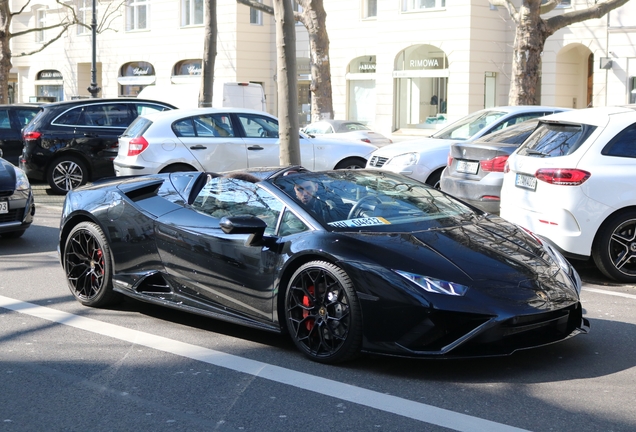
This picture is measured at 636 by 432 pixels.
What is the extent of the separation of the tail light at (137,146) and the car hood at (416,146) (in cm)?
365

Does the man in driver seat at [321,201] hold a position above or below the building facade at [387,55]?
below

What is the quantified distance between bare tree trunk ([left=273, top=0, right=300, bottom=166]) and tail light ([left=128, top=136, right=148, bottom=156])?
2.54m

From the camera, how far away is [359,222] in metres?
5.87

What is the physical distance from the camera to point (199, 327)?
6.62 meters

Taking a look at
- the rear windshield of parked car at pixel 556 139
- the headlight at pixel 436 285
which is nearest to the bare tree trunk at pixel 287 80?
the rear windshield of parked car at pixel 556 139

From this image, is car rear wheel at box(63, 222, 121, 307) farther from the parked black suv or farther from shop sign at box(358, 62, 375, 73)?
shop sign at box(358, 62, 375, 73)

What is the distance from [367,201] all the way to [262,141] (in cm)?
855

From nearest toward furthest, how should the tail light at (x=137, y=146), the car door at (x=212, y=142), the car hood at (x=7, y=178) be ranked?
the car hood at (x=7, y=178), the tail light at (x=137, y=146), the car door at (x=212, y=142)

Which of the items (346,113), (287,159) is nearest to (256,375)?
(287,159)

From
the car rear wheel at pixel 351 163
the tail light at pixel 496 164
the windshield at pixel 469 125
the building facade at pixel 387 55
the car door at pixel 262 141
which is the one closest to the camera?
the tail light at pixel 496 164

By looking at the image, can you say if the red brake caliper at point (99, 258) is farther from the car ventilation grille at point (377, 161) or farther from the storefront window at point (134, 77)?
the storefront window at point (134, 77)

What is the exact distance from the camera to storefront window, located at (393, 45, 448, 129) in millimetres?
31078

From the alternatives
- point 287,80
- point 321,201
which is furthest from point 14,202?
point 321,201

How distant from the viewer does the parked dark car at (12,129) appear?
18.4 metres
